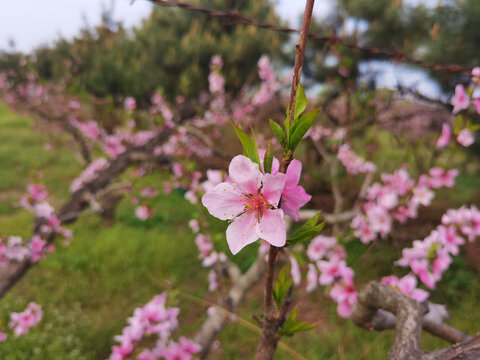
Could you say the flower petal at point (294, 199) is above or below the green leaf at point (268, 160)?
below

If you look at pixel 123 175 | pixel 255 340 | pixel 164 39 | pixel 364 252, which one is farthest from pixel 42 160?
pixel 364 252

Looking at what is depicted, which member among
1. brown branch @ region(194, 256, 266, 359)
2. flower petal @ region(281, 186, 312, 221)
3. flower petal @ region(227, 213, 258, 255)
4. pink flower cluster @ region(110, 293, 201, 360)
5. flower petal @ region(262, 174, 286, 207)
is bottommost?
brown branch @ region(194, 256, 266, 359)

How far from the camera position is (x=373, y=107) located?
435cm

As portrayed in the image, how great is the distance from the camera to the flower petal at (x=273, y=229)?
1.57ft

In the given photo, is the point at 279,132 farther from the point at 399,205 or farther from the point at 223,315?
the point at 399,205

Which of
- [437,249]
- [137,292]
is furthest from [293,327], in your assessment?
[137,292]

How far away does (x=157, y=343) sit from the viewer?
174cm

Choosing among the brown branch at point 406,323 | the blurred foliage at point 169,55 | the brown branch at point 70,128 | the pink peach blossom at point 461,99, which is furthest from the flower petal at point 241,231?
the blurred foliage at point 169,55

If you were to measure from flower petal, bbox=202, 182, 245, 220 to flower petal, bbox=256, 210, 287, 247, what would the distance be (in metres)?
0.06

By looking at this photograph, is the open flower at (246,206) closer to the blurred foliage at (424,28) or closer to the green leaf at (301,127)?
the green leaf at (301,127)

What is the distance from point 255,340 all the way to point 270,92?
4.10m

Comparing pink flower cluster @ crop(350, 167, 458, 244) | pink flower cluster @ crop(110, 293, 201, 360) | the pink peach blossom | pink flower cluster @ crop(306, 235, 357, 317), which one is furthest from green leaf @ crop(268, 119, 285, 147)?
pink flower cluster @ crop(350, 167, 458, 244)

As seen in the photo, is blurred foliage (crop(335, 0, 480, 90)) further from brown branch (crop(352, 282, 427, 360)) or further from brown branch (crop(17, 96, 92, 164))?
brown branch (crop(17, 96, 92, 164))

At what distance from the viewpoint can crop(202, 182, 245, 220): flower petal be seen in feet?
1.80
